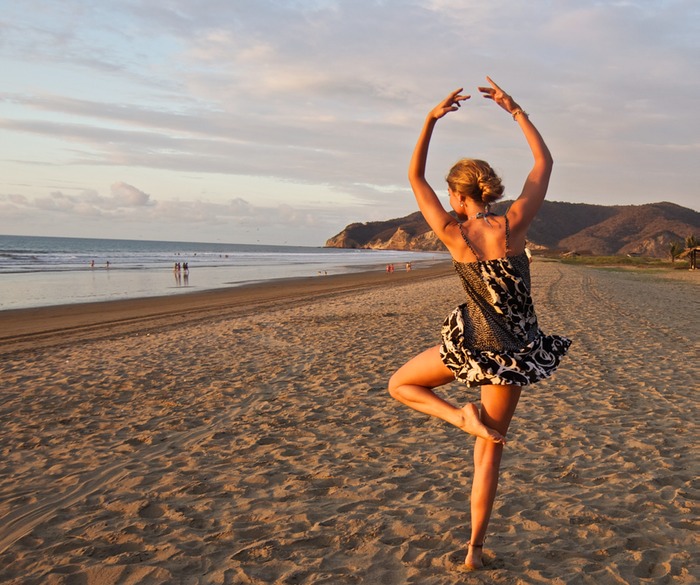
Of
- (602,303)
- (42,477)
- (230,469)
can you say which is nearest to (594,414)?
(230,469)

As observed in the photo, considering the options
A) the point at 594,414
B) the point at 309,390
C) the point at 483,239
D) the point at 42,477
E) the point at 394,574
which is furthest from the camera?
the point at 309,390

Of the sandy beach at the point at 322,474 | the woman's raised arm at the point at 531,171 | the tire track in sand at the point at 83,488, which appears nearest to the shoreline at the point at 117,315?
the sandy beach at the point at 322,474

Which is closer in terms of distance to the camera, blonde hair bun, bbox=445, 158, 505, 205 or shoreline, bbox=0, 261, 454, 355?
blonde hair bun, bbox=445, 158, 505, 205

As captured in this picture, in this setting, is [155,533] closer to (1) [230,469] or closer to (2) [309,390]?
(1) [230,469]

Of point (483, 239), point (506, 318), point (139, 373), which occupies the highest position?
point (483, 239)

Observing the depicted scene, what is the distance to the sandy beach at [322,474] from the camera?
139 inches

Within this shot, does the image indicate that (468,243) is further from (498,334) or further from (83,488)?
(83,488)

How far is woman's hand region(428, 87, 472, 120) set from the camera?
304 centimetres

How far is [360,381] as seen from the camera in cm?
844

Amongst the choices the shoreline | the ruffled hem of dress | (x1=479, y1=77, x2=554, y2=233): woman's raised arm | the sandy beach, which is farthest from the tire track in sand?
the shoreline

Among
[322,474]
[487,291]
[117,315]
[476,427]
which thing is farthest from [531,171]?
[117,315]

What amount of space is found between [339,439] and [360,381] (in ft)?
8.32

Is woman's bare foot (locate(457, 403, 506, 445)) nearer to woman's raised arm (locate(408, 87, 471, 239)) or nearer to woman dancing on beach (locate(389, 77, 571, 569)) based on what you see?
woman dancing on beach (locate(389, 77, 571, 569))

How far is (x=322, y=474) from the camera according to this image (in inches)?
196
